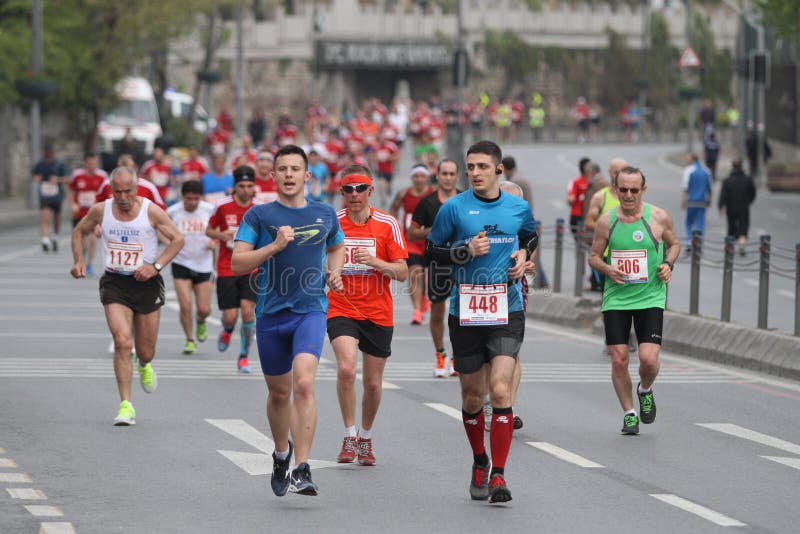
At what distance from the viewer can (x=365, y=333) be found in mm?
11180

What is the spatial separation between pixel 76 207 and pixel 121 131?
24.2 meters

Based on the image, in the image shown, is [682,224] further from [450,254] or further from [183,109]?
[183,109]

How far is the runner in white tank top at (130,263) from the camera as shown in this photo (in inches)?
509

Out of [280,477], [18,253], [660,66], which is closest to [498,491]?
[280,477]

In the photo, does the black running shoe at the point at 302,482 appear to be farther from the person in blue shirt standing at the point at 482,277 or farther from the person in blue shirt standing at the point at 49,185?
the person in blue shirt standing at the point at 49,185

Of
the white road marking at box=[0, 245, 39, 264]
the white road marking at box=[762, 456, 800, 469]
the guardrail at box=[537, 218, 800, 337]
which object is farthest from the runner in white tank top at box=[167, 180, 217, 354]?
the white road marking at box=[0, 245, 39, 264]

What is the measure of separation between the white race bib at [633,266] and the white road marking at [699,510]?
2969 millimetres

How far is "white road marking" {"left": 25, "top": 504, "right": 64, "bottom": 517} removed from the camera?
9.06 meters

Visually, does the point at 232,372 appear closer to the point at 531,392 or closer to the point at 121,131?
the point at 531,392

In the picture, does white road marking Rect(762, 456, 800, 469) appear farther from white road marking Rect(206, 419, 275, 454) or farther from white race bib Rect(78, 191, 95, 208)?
white race bib Rect(78, 191, 95, 208)

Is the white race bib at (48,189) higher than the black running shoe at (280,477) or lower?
higher

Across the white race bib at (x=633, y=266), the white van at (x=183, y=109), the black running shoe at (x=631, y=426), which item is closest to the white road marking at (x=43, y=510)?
the black running shoe at (x=631, y=426)

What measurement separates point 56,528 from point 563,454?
375 cm

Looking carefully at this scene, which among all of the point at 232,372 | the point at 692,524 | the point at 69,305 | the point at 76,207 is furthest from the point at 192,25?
the point at 692,524
